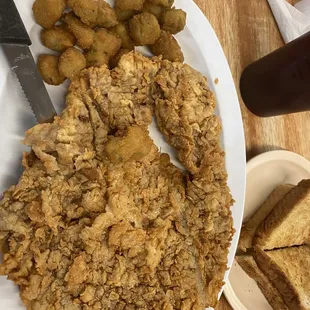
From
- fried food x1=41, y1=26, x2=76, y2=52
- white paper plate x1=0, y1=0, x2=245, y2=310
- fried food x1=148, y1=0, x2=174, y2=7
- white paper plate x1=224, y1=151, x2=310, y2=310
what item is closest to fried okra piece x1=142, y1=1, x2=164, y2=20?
fried food x1=148, y1=0, x2=174, y2=7

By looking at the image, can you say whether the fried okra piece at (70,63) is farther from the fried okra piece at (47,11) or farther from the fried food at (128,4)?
the fried food at (128,4)

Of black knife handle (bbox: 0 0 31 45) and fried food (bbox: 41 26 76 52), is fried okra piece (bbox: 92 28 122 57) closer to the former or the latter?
fried food (bbox: 41 26 76 52)

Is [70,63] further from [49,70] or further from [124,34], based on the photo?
[124,34]

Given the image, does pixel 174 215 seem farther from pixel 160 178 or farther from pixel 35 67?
pixel 35 67

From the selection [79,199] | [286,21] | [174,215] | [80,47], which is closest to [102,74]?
[80,47]

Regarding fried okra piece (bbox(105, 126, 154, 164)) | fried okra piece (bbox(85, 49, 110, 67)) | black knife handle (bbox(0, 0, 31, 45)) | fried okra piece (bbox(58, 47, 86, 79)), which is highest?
black knife handle (bbox(0, 0, 31, 45))

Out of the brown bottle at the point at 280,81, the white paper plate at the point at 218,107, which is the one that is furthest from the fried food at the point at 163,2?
the brown bottle at the point at 280,81

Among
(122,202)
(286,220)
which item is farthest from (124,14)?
(286,220)
